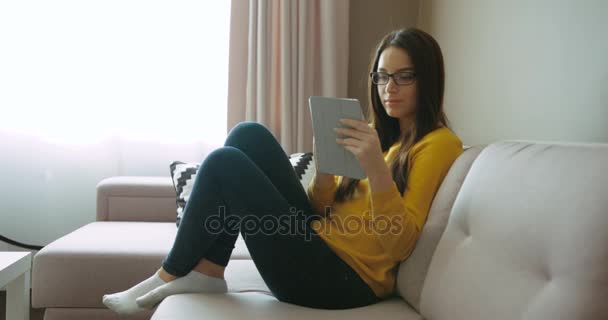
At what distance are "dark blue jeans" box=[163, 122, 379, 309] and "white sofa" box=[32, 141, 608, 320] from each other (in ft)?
0.15

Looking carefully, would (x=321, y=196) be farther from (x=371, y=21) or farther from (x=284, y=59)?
(x=371, y=21)

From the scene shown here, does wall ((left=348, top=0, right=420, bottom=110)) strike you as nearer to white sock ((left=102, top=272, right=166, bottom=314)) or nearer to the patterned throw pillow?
the patterned throw pillow

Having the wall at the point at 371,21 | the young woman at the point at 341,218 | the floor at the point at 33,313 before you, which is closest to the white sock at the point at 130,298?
the young woman at the point at 341,218

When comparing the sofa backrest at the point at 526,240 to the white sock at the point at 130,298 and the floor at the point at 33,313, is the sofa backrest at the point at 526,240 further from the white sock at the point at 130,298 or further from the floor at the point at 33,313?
the floor at the point at 33,313

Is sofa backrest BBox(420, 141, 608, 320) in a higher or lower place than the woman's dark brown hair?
lower

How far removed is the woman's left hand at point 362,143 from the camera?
4.21 ft

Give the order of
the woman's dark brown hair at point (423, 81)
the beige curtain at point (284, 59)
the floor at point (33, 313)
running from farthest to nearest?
the beige curtain at point (284, 59)
the floor at point (33, 313)
the woman's dark brown hair at point (423, 81)

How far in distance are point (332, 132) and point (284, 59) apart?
150 cm

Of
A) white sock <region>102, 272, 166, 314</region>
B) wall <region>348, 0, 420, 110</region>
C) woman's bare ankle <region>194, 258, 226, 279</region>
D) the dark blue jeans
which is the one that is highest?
wall <region>348, 0, 420, 110</region>

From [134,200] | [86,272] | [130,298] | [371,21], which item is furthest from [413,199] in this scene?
[371,21]

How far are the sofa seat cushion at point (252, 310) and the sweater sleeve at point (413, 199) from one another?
13 centimetres

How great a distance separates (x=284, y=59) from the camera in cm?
279

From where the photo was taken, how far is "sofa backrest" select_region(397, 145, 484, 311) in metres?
1.35

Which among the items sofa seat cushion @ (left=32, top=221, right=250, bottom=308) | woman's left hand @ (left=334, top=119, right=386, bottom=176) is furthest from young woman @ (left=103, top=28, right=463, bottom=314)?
sofa seat cushion @ (left=32, top=221, right=250, bottom=308)
